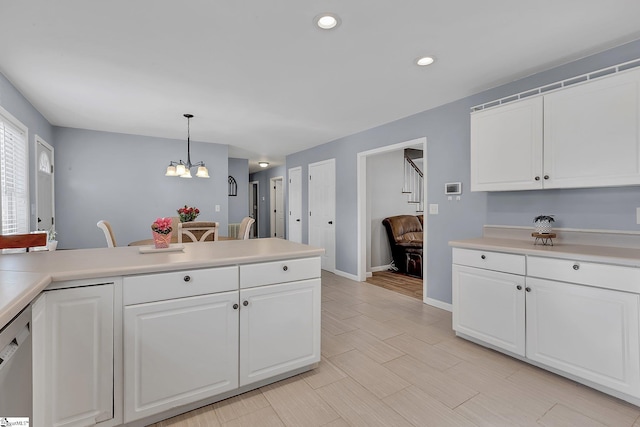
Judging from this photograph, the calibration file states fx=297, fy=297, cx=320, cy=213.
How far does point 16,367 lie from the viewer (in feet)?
3.22

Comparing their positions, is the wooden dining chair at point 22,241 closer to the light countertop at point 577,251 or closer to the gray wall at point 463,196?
the light countertop at point 577,251

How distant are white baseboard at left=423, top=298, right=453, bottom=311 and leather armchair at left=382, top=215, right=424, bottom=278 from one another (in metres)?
1.46

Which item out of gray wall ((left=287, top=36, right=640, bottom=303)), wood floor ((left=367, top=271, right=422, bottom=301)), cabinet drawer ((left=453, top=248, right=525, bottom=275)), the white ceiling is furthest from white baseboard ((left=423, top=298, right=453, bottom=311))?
the white ceiling

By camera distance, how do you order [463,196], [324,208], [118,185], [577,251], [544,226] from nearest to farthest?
1. [577,251]
2. [544,226]
3. [463,196]
4. [118,185]
5. [324,208]

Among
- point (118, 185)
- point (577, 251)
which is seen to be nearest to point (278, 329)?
point (577, 251)

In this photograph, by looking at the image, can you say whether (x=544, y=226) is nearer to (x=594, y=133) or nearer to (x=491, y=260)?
(x=491, y=260)

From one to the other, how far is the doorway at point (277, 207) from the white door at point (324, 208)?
340 centimetres

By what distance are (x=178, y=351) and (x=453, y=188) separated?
9.99 ft

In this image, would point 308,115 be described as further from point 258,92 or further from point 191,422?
point 191,422

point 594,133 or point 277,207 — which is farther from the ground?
point 594,133

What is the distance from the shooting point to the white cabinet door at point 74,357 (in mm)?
1309

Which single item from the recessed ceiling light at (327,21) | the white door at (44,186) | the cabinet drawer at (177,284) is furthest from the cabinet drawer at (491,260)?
the white door at (44,186)

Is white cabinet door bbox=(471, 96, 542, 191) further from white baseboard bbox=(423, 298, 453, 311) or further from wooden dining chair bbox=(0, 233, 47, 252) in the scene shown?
wooden dining chair bbox=(0, 233, 47, 252)

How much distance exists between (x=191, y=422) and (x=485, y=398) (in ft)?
5.75
